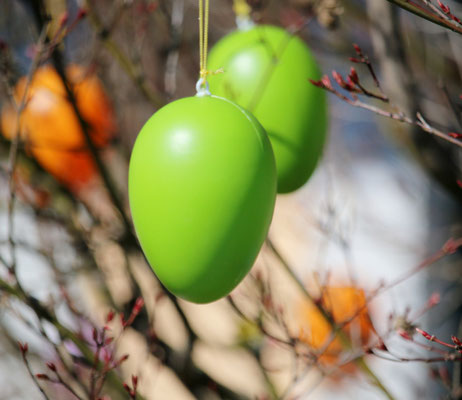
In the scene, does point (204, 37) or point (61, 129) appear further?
point (61, 129)

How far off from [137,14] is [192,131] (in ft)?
4.64

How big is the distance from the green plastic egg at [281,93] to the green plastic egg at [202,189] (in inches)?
12.5

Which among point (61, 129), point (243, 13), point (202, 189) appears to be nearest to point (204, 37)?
point (202, 189)

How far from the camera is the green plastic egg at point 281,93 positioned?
1.30 m

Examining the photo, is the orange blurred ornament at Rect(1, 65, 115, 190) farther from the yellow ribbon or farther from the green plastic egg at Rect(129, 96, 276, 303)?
the green plastic egg at Rect(129, 96, 276, 303)

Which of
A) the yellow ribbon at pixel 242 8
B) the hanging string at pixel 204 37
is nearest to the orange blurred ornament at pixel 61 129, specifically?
the yellow ribbon at pixel 242 8

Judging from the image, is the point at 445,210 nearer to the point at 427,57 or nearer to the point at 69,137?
the point at 427,57

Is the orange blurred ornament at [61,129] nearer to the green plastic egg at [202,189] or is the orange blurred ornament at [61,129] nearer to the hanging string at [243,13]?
the hanging string at [243,13]

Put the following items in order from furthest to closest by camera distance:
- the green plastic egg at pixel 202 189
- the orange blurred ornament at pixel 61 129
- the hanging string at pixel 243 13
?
the orange blurred ornament at pixel 61 129, the hanging string at pixel 243 13, the green plastic egg at pixel 202 189

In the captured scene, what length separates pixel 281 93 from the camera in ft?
4.28

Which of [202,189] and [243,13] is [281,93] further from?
[202,189]

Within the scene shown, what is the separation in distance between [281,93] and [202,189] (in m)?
0.46

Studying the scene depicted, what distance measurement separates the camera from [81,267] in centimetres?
204

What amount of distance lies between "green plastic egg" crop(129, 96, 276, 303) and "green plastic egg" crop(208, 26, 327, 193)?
1.04ft
